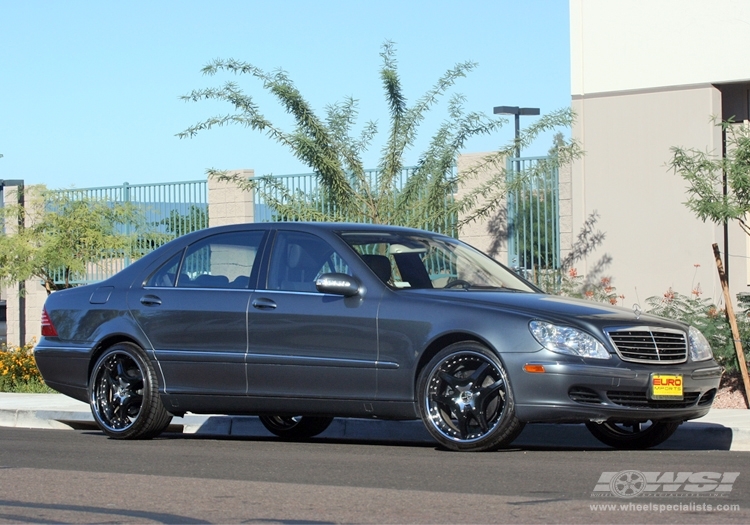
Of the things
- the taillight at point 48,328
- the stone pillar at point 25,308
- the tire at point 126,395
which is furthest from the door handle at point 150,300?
the stone pillar at point 25,308

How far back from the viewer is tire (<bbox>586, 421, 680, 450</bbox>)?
9.51 m

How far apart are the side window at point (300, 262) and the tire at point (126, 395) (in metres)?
1.30

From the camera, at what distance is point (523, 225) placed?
18.0 metres

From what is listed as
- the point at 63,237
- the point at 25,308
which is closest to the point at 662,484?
the point at 63,237

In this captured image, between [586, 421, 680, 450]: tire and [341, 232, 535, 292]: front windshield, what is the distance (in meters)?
1.20

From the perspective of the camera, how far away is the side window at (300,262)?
973 cm

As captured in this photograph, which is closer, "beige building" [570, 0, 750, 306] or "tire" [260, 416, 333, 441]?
"tire" [260, 416, 333, 441]

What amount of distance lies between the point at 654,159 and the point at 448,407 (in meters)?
9.75

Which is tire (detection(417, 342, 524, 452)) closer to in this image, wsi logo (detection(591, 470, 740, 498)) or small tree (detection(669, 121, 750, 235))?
wsi logo (detection(591, 470, 740, 498))

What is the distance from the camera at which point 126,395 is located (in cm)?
1040

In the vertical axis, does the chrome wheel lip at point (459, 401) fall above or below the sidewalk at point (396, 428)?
above

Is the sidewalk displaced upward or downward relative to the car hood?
downward

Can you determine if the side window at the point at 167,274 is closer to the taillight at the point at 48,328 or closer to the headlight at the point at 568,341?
the taillight at the point at 48,328

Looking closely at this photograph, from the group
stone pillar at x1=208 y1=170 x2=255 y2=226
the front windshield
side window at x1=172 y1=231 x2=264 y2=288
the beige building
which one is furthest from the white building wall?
side window at x1=172 y1=231 x2=264 y2=288
